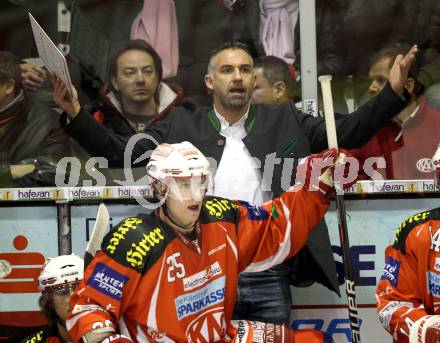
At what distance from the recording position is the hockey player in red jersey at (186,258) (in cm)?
356

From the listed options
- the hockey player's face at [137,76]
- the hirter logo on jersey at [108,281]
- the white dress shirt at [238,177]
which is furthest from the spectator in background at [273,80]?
the hirter logo on jersey at [108,281]

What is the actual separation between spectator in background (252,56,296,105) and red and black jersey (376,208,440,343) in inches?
55.6

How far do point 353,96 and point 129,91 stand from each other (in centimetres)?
129

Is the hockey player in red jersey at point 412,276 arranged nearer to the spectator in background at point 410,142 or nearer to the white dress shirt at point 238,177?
the white dress shirt at point 238,177

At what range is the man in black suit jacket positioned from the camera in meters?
4.45

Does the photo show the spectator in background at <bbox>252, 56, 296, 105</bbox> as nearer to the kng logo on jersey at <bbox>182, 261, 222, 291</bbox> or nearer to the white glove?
the kng logo on jersey at <bbox>182, 261, 222, 291</bbox>

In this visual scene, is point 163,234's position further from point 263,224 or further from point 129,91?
point 129,91

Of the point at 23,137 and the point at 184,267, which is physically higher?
the point at 23,137

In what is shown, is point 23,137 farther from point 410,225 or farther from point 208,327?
point 410,225

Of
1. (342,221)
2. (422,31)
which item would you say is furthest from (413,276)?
(422,31)

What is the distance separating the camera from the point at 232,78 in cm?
455

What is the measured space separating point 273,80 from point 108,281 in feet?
6.57

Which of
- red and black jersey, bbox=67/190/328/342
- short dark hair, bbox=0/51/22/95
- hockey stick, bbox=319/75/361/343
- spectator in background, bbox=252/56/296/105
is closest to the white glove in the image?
hockey stick, bbox=319/75/361/343

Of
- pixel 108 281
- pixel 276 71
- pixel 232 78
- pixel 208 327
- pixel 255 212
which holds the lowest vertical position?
pixel 208 327
